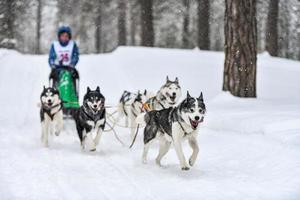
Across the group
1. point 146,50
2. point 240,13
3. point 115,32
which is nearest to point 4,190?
point 240,13

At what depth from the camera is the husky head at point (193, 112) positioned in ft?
18.3

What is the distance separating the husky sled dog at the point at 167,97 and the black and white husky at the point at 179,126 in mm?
1619

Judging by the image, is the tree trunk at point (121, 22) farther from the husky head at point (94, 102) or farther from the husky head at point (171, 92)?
the husky head at point (94, 102)

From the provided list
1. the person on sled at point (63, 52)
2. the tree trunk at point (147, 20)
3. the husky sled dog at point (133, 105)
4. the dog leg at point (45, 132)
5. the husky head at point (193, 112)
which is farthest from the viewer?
the tree trunk at point (147, 20)

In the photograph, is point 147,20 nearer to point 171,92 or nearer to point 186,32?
point 186,32

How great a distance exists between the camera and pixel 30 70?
16516mm

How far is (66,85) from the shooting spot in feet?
30.1

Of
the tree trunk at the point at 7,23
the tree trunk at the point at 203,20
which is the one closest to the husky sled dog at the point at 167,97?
the tree trunk at the point at 203,20

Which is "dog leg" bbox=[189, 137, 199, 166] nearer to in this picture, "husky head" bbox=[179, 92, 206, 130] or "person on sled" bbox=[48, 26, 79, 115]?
"husky head" bbox=[179, 92, 206, 130]

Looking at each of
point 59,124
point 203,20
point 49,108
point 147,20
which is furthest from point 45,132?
point 147,20

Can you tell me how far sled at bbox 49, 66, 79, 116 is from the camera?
916cm

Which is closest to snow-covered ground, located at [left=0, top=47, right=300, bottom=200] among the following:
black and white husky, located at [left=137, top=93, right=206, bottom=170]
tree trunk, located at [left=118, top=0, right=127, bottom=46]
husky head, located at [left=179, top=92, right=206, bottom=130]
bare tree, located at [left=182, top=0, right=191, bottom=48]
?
black and white husky, located at [left=137, top=93, right=206, bottom=170]

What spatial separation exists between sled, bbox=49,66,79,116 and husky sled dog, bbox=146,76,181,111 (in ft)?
5.76

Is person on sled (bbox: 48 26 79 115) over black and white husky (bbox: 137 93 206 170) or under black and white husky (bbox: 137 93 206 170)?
over
